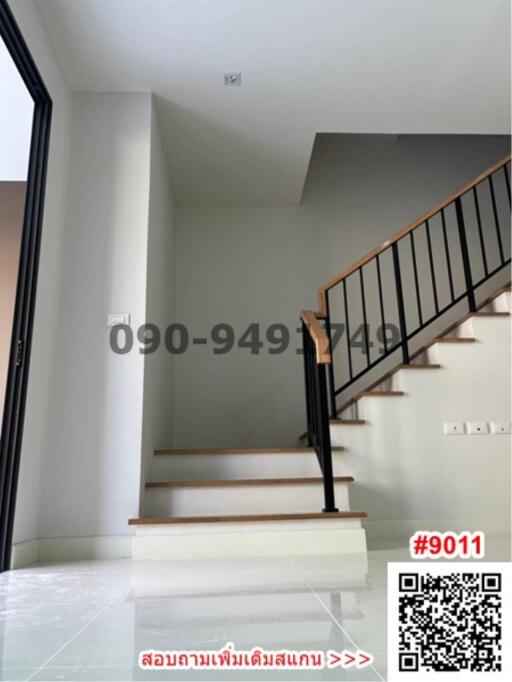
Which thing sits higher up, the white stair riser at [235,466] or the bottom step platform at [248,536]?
the white stair riser at [235,466]

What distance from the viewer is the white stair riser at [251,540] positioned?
7.68 ft

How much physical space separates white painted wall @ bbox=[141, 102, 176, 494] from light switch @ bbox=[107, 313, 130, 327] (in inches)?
6.3

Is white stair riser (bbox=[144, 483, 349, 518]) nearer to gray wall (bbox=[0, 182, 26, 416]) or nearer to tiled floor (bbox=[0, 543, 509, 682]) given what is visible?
tiled floor (bbox=[0, 543, 509, 682])

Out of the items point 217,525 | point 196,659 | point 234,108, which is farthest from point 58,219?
point 196,659

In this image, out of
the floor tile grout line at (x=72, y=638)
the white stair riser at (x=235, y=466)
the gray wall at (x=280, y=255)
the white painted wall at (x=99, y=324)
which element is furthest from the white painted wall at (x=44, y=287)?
the gray wall at (x=280, y=255)

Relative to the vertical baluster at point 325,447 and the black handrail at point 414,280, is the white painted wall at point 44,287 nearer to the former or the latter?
the vertical baluster at point 325,447

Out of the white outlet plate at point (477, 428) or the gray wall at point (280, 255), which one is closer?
the white outlet plate at point (477, 428)

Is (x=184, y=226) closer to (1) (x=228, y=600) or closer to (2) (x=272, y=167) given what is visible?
(2) (x=272, y=167)

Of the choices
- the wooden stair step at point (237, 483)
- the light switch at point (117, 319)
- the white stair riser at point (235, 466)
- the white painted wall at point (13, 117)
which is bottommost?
the wooden stair step at point (237, 483)

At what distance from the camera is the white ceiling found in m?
2.66

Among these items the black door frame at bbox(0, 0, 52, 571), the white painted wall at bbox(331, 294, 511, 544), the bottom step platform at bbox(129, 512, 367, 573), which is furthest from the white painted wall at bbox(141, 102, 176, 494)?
the white painted wall at bbox(331, 294, 511, 544)

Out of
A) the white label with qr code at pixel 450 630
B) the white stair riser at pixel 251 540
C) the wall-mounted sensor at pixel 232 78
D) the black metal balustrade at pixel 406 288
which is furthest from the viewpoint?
the black metal balustrade at pixel 406 288

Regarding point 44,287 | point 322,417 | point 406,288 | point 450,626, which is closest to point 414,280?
point 406,288

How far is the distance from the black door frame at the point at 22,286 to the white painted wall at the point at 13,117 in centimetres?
20
